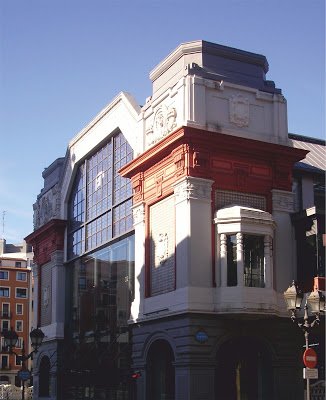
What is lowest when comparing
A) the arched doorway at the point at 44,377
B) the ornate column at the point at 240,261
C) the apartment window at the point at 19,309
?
the arched doorway at the point at 44,377

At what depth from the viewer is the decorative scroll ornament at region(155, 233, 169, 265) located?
3459cm

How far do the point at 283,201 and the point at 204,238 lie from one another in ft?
15.9

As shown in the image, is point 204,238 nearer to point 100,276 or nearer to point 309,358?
point 309,358

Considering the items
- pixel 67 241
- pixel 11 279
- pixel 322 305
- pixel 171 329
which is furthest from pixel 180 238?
pixel 11 279

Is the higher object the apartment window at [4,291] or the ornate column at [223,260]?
the apartment window at [4,291]

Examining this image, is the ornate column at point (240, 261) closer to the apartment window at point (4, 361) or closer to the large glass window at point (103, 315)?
the large glass window at point (103, 315)

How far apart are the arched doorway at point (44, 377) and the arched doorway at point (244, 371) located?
58.4 feet

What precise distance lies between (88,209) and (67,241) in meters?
3.73

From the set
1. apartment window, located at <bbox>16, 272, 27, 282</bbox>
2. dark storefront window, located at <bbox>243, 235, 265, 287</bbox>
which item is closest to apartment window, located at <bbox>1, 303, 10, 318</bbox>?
apartment window, located at <bbox>16, 272, 27, 282</bbox>

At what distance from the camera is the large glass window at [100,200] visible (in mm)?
40844

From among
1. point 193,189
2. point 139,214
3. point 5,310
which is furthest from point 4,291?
point 193,189

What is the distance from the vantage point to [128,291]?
3888cm

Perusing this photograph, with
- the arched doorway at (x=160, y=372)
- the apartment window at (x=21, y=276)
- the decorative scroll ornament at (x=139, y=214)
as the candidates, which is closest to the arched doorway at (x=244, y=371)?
the arched doorway at (x=160, y=372)

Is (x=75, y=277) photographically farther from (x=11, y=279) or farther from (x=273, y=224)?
(x=11, y=279)
